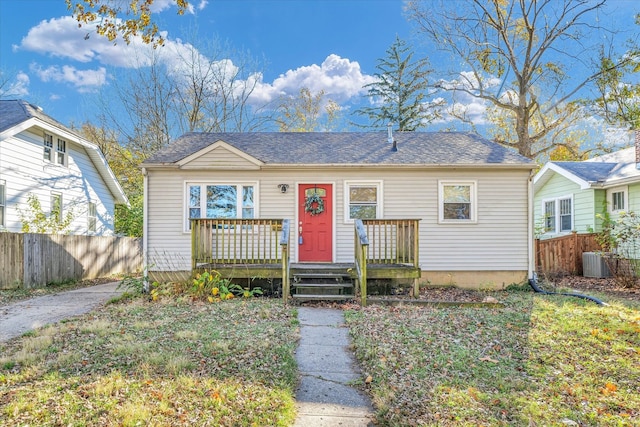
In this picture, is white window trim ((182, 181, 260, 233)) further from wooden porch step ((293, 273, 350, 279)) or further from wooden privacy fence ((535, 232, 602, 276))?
wooden privacy fence ((535, 232, 602, 276))

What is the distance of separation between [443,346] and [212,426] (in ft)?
10.3

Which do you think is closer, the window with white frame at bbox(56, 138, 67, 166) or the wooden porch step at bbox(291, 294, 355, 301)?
A: the wooden porch step at bbox(291, 294, 355, 301)

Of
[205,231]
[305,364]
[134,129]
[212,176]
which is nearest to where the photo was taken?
[305,364]

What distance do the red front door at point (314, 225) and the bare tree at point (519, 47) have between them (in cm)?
1242

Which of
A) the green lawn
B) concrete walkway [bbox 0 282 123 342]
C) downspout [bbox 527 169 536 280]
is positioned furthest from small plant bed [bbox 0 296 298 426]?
downspout [bbox 527 169 536 280]

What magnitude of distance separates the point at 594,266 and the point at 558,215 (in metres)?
3.62

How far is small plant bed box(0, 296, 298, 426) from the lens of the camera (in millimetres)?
3033

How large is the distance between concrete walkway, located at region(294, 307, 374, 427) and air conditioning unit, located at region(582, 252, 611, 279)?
10.3 m

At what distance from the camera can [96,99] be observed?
2161 cm

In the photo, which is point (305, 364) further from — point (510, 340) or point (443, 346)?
point (510, 340)

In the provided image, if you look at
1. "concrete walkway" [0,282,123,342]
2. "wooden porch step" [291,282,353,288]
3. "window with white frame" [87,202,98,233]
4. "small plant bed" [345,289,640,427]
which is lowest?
"concrete walkway" [0,282,123,342]

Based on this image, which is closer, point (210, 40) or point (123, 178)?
point (210, 40)

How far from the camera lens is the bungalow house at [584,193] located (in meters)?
12.6

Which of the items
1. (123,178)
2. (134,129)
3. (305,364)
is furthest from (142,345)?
(123,178)
